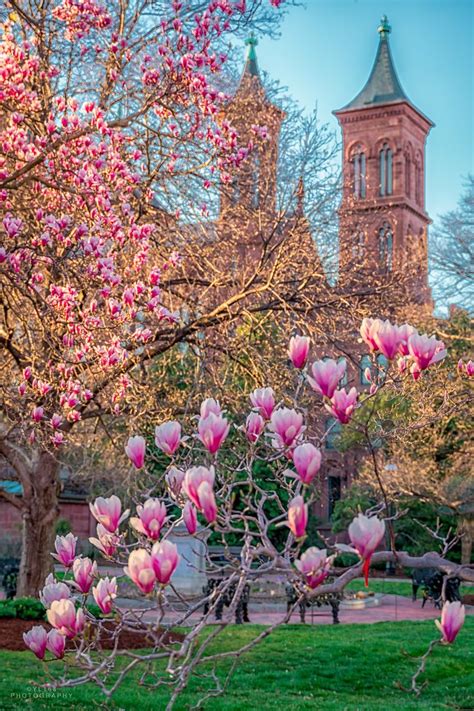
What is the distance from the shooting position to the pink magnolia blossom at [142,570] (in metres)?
3.07

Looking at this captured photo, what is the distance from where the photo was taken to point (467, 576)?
380 cm

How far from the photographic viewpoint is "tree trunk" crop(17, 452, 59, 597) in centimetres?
1252

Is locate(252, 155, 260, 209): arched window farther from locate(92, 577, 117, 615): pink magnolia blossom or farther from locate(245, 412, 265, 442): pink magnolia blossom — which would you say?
locate(92, 577, 117, 615): pink magnolia blossom

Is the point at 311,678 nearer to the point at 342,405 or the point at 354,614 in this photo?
the point at 342,405

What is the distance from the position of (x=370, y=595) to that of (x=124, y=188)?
1576 cm

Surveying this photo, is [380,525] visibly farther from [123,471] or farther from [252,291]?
[123,471]

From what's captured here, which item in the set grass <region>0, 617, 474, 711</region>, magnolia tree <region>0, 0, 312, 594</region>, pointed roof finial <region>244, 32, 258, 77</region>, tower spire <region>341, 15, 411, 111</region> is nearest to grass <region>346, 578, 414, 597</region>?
grass <region>0, 617, 474, 711</region>

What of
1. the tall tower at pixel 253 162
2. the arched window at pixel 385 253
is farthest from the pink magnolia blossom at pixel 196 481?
the arched window at pixel 385 253

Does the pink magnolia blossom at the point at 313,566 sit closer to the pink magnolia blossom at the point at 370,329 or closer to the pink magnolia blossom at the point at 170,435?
the pink magnolia blossom at the point at 170,435

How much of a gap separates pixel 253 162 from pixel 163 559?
11556 millimetres

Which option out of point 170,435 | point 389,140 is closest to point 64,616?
point 170,435

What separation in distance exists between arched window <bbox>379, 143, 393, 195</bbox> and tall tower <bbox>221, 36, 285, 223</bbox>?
50668 mm

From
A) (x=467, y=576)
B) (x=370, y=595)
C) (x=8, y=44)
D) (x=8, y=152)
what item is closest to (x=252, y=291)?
(x=8, y=152)

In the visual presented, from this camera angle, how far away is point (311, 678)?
10.4 metres
